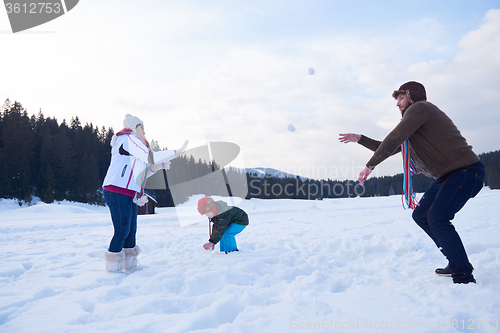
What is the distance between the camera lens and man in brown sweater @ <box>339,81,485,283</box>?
2.81 m

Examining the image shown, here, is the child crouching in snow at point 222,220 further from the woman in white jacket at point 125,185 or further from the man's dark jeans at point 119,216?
the man's dark jeans at point 119,216

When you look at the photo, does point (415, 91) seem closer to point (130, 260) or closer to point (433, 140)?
point (433, 140)

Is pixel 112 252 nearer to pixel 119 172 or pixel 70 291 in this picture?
pixel 70 291

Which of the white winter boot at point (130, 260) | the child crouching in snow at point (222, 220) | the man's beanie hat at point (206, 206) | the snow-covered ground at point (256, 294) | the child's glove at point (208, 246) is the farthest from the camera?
the man's beanie hat at point (206, 206)

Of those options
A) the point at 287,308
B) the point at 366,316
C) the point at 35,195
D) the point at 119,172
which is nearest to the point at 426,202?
the point at 366,316

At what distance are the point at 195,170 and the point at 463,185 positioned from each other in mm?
65385

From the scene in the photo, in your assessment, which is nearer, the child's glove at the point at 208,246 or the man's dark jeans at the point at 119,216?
the man's dark jeans at the point at 119,216

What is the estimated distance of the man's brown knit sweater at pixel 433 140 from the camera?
2.88 metres

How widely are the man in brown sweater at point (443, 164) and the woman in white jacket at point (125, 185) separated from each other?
2.80 meters

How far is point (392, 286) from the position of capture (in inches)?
109

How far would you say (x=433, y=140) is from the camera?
2.94 meters

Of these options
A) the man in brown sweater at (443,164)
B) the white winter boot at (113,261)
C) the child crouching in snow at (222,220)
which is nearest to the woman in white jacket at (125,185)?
the white winter boot at (113,261)

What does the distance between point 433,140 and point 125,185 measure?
11.9 ft

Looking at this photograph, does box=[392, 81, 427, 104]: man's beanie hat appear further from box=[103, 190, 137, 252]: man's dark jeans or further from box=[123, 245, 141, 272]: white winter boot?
box=[123, 245, 141, 272]: white winter boot
